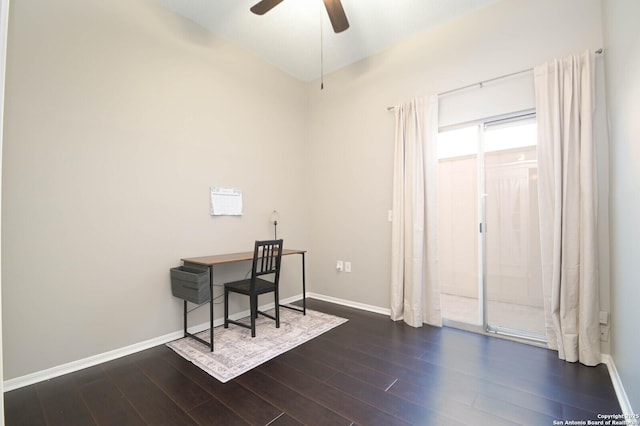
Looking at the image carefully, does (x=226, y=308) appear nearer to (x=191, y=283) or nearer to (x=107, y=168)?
(x=191, y=283)

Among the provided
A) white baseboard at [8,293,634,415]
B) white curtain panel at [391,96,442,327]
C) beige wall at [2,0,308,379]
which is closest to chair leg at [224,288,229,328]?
white baseboard at [8,293,634,415]

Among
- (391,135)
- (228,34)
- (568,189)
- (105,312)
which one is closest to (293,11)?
(228,34)

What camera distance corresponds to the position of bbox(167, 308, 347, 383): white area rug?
7.48 feet

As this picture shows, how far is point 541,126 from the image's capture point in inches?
96.7

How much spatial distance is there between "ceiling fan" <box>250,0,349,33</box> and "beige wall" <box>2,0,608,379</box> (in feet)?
3.37

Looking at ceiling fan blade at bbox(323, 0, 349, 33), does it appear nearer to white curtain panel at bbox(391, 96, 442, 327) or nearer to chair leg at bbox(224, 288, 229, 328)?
white curtain panel at bbox(391, 96, 442, 327)

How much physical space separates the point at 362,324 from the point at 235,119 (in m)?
2.71

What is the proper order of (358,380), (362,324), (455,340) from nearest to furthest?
(358,380) → (455,340) → (362,324)

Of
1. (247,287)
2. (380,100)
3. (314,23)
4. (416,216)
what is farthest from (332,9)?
(247,287)

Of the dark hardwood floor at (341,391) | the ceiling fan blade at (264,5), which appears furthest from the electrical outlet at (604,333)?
the ceiling fan blade at (264,5)

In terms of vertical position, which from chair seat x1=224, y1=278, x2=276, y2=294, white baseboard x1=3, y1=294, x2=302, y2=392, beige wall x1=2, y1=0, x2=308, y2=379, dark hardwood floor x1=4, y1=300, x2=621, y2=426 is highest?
beige wall x1=2, y1=0, x2=308, y2=379

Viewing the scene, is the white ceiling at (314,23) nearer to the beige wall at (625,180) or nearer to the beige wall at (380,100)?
the beige wall at (380,100)

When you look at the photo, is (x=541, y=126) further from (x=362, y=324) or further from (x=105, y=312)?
(x=105, y=312)

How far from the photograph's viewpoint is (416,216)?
3.10 m
